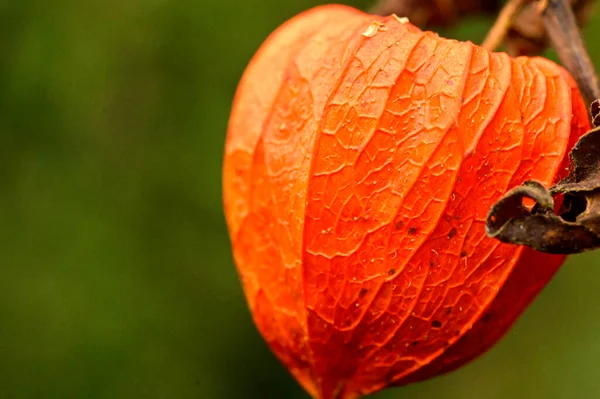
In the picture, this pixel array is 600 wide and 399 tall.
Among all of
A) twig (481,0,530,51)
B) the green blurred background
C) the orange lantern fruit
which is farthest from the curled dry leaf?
the green blurred background

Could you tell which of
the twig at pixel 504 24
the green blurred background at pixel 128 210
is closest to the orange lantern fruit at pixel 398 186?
the twig at pixel 504 24

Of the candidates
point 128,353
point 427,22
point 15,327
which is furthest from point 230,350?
point 427,22

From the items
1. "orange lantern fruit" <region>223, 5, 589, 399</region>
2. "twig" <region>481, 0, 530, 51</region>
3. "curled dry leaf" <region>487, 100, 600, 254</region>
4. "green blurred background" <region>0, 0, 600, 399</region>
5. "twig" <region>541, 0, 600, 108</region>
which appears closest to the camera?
"curled dry leaf" <region>487, 100, 600, 254</region>

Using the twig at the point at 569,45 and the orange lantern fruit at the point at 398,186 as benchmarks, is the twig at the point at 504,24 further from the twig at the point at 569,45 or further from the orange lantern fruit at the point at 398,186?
the orange lantern fruit at the point at 398,186

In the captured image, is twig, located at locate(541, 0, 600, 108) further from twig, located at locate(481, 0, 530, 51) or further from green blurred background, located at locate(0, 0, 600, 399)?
green blurred background, located at locate(0, 0, 600, 399)

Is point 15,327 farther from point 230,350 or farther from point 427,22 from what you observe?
point 427,22

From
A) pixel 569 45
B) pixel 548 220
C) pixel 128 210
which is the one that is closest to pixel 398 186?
pixel 548 220
